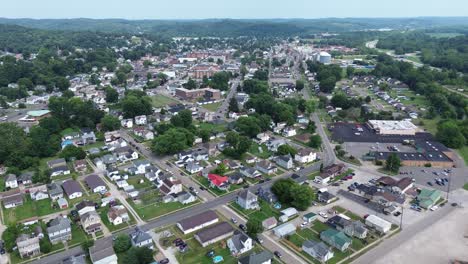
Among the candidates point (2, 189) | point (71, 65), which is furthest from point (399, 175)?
point (71, 65)

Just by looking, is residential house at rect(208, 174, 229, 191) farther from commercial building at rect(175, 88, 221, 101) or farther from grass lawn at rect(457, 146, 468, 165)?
commercial building at rect(175, 88, 221, 101)

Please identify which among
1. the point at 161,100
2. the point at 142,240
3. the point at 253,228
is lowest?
the point at 161,100

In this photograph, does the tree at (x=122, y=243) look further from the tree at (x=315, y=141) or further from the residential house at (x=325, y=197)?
the tree at (x=315, y=141)

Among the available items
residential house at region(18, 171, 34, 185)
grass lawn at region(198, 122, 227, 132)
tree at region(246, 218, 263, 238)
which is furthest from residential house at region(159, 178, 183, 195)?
grass lawn at region(198, 122, 227, 132)

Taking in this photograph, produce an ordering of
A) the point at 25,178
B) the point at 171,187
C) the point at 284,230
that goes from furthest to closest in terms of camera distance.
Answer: the point at 25,178
the point at 171,187
the point at 284,230

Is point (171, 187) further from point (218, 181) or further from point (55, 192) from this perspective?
point (55, 192)

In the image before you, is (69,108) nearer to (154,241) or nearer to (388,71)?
(154,241)

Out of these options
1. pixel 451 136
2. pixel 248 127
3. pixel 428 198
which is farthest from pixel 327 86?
pixel 428 198
